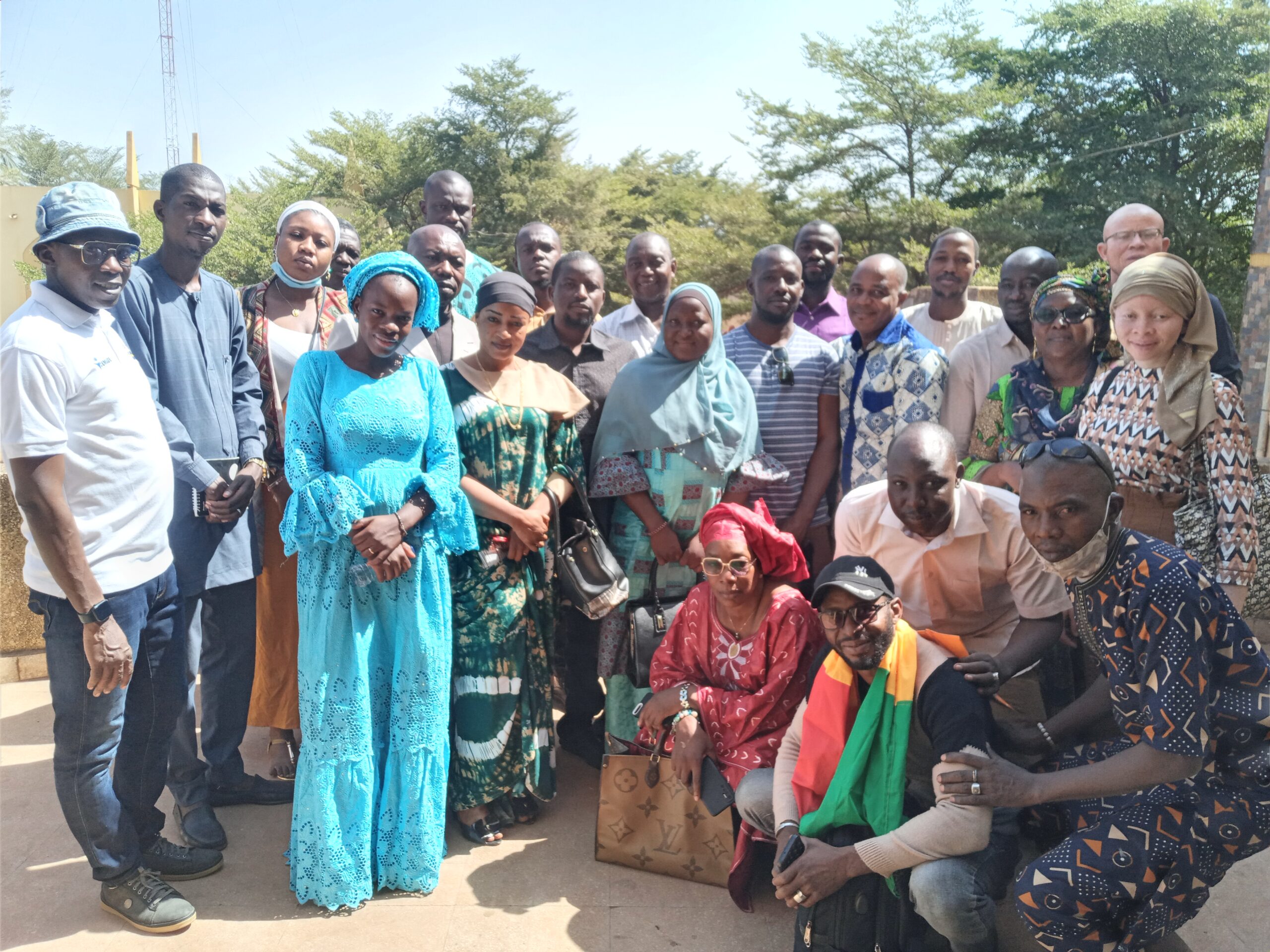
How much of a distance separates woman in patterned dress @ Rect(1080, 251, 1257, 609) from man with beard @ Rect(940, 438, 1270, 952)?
2.57 ft

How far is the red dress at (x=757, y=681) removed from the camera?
10.8 ft

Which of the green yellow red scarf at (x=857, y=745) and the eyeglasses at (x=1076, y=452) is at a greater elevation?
the eyeglasses at (x=1076, y=452)

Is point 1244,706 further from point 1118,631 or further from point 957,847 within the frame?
point 957,847

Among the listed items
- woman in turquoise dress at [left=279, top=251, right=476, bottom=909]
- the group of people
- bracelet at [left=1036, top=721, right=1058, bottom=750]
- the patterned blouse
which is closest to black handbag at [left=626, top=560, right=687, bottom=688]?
the group of people

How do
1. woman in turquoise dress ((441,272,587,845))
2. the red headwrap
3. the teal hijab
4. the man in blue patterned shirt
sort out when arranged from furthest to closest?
1. the man in blue patterned shirt
2. the teal hijab
3. woman in turquoise dress ((441,272,587,845))
4. the red headwrap

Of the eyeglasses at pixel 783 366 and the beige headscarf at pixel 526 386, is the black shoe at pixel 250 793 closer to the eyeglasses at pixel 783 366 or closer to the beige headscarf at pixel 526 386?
the beige headscarf at pixel 526 386

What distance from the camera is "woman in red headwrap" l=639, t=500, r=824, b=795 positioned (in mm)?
3295

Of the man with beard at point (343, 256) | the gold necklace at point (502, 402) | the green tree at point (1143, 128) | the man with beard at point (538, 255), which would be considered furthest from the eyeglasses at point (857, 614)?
the green tree at point (1143, 128)

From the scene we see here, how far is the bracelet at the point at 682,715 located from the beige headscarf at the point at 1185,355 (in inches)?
73.7

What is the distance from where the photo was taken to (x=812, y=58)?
24.3 meters

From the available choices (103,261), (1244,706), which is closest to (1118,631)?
(1244,706)

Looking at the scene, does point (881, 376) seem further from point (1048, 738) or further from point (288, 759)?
point (288, 759)

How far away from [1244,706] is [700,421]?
6.87ft

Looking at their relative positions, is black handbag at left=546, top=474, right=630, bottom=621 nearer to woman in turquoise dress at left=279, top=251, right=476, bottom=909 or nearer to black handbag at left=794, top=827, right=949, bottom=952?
woman in turquoise dress at left=279, top=251, right=476, bottom=909
